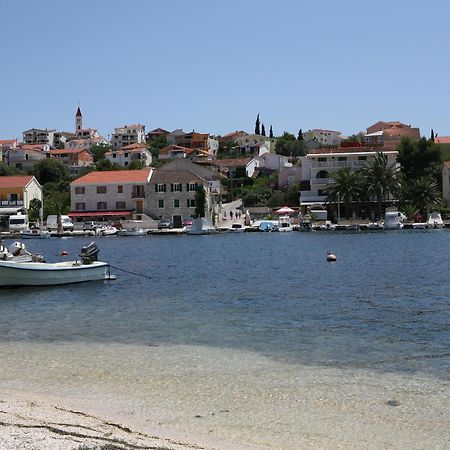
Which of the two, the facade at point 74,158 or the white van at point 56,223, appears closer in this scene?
the white van at point 56,223

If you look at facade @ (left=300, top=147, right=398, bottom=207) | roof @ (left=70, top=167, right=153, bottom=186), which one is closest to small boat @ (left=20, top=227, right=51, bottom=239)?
roof @ (left=70, top=167, right=153, bottom=186)

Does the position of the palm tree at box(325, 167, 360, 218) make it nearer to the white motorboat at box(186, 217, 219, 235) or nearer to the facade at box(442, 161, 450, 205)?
the facade at box(442, 161, 450, 205)

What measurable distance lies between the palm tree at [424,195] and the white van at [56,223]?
2050 inches

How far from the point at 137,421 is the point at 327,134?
186180 mm

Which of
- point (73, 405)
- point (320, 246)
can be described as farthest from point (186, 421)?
point (320, 246)

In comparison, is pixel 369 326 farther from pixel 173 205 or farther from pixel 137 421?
pixel 173 205

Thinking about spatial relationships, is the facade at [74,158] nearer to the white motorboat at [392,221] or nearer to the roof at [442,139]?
the roof at [442,139]

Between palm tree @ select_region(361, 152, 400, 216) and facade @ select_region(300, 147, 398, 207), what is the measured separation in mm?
7318

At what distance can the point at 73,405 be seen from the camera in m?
11.8

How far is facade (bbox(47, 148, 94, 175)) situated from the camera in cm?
15423

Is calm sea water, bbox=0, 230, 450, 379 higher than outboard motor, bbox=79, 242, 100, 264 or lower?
lower

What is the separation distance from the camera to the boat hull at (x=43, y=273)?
2947 centimetres

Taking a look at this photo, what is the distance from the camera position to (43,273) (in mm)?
30172

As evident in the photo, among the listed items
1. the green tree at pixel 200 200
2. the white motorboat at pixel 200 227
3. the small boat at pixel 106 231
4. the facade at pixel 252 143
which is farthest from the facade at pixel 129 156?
the white motorboat at pixel 200 227
